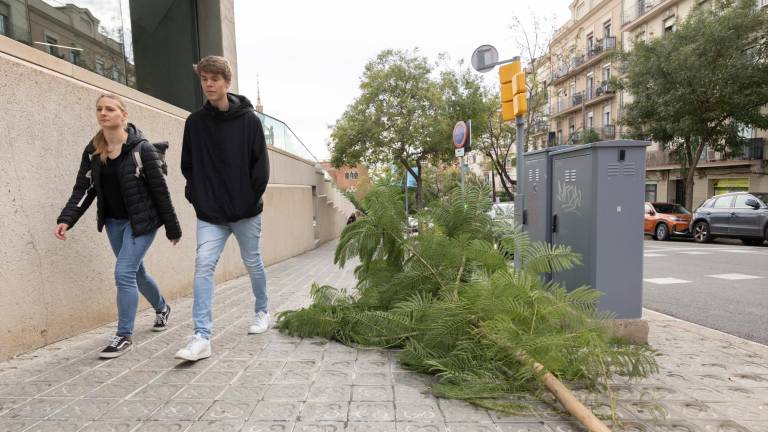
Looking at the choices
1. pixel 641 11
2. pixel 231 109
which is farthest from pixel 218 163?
pixel 641 11

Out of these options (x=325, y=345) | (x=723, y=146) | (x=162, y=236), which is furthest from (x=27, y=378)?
(x=723, y=146)

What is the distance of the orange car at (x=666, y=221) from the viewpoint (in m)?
17.5

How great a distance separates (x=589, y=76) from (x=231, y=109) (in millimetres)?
42386

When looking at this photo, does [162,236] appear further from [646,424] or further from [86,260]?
[646,424]

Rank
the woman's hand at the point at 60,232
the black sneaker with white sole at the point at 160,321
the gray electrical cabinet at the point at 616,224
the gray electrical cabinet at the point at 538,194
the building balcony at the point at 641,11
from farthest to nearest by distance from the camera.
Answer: the building balcony at the point at 641,11, the gray electrical cabinet at the point at 538,194, the black sneaker with white sole at the point at 160,321, the gray electrical cabinet at the point at 616,224, the woman's hand at the point at 60,232

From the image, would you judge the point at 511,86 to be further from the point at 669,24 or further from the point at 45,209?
the point at 669,24

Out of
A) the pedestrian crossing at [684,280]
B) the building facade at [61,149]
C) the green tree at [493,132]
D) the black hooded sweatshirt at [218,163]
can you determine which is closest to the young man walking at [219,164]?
the black hooded sweatshirt at [218,163]

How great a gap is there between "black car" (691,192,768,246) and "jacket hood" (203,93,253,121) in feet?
54.4

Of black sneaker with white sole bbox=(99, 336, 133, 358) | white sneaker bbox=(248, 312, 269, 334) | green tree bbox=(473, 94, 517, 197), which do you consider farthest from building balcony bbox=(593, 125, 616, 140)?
black sneaker with white sole bbox=(99, 336, 133, 358)

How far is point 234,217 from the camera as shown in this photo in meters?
3.25

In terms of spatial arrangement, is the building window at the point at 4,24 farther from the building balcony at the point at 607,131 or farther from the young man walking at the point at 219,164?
the building balcony at the point at 607,131

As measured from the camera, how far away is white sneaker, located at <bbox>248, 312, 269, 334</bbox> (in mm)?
3605

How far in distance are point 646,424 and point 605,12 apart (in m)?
42.6

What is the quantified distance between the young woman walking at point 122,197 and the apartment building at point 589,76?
110ft
